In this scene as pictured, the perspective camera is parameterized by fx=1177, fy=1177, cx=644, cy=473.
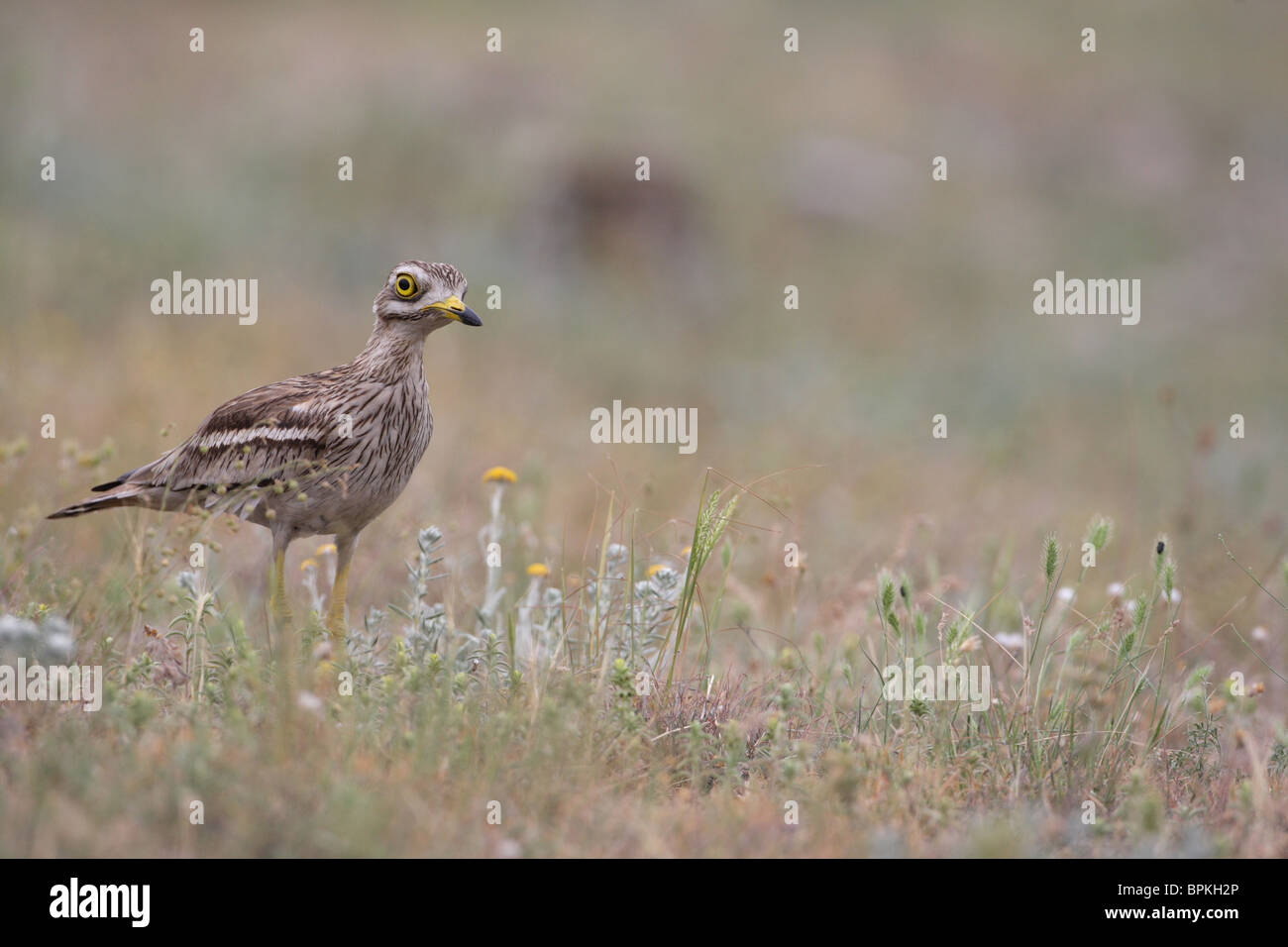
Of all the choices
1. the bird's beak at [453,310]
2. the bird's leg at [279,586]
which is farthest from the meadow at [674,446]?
the bird's beak at [453,310]

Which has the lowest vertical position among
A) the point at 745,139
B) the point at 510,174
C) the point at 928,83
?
the point at 510,174

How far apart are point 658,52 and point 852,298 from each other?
10.3 meters

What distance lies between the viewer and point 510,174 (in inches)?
746

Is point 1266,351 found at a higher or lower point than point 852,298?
lower

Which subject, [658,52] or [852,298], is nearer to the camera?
[852,298]

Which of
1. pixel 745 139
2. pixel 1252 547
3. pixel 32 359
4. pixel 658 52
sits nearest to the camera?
pixel 1252 547

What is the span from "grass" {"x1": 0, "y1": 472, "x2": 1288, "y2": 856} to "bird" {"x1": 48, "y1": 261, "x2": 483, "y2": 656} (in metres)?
0.32

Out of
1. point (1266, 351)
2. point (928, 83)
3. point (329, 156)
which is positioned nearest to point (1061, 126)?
point (928, 83)

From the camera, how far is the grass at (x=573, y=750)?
3.42 m

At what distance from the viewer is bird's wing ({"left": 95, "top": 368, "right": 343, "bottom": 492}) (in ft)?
16.5

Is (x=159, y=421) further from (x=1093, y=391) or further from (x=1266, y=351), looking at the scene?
(x=1266, y=351)

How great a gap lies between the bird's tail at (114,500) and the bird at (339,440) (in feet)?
0.05
